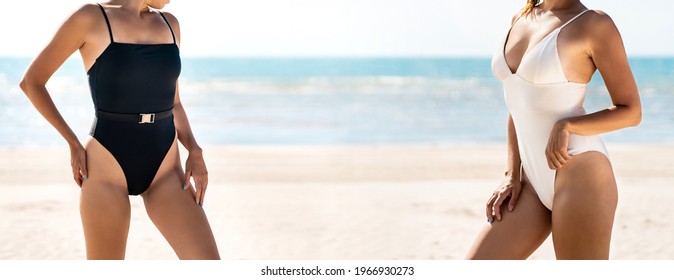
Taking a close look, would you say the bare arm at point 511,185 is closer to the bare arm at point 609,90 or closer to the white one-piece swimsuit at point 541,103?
the white one-piece swimsuit at point 541,103

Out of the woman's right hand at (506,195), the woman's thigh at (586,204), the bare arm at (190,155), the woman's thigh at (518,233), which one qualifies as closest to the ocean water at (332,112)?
the bare arm at (190,155)

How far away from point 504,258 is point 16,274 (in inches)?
75.5

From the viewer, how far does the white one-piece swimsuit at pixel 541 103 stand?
2707 millimetres

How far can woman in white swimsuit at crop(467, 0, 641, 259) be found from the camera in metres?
2.63

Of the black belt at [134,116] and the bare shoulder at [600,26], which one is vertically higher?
the bare shoulder at [600,26]

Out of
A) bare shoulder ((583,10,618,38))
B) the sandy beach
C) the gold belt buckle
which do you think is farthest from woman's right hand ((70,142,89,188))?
the sandy beach

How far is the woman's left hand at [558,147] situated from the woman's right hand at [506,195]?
330 millimetres

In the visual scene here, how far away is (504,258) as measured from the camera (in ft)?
9.54

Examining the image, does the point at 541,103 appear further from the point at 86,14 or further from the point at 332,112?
the point at 332,112

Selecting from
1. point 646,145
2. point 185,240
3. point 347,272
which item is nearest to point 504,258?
point 347,272

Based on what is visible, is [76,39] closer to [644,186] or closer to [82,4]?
[82,4]

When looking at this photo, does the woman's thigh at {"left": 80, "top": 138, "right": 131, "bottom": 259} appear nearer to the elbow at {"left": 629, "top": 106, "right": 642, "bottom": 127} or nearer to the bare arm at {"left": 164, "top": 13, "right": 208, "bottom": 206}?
the bare arm at {"left": 164, "top": 13, "right": 208, "bottom": 206}

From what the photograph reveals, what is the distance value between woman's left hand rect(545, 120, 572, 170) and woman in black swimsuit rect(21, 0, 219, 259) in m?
1.36

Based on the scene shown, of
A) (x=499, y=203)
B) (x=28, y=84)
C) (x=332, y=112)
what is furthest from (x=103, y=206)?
(x=332, y=112)
